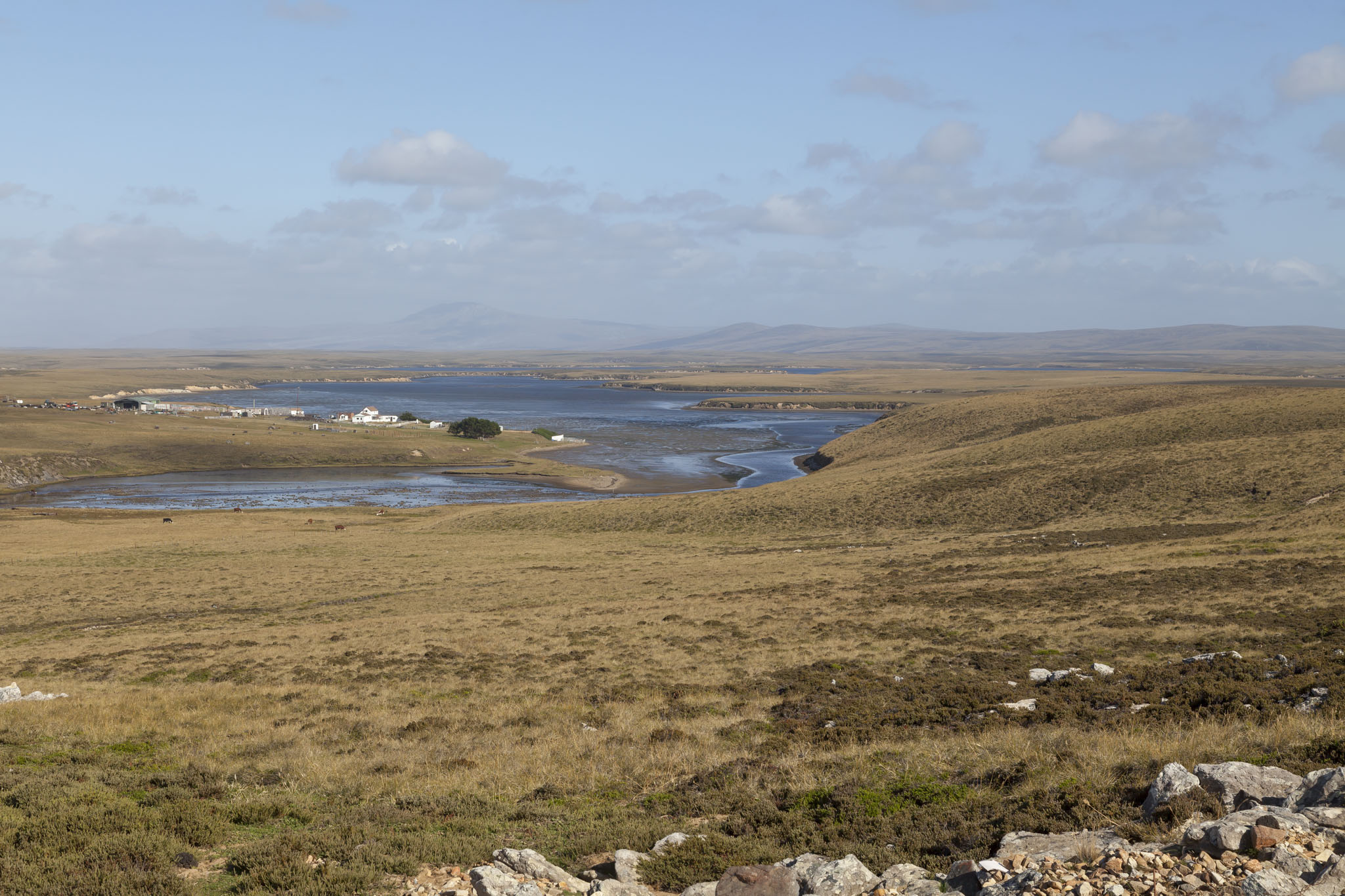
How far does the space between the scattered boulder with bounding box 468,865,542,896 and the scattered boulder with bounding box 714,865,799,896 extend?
181 cm

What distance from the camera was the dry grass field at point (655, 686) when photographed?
10.6 m

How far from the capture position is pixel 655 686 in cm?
2025

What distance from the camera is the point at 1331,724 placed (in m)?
12.9

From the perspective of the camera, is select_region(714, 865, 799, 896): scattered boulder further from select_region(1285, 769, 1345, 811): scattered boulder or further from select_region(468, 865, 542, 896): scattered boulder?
select_region(1285, 769, 1345, 811): scattered boulder

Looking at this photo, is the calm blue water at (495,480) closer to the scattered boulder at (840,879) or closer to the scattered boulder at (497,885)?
the scattered boulder at (497,885)

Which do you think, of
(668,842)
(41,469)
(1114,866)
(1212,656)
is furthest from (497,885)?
(41,469)

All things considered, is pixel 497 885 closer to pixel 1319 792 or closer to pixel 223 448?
pixel 1319 792

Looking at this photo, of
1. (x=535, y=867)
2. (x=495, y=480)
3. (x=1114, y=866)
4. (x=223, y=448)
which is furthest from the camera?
(x=223, y=448)

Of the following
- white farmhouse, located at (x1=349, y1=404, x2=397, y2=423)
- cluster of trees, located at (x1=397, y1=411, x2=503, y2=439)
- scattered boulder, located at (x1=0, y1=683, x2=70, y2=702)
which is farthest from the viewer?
white farmhouse, located at (x1=349, y1=404, x2=397, y2=423)

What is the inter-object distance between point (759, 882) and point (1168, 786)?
4732 mm

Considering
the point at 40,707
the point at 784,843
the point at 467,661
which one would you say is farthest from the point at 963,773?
the point at 40,707

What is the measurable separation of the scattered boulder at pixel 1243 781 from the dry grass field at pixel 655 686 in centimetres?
84

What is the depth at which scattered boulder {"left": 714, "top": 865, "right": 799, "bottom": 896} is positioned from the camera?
334 inches

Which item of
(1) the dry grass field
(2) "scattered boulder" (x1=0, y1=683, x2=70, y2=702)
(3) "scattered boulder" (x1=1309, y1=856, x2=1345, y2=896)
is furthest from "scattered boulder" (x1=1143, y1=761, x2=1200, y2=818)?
(2) "scattered boulder" (x1=0, y1=683, x2=70, y2=702)
